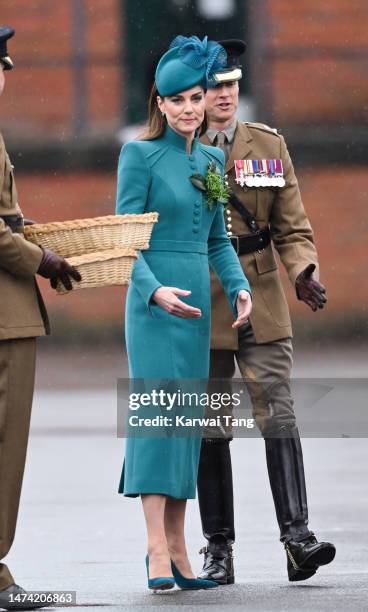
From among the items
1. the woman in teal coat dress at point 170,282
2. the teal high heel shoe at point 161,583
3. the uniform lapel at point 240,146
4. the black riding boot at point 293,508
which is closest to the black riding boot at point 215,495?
the black riding boot at point 293,508

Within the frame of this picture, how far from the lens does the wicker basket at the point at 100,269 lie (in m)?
6.77

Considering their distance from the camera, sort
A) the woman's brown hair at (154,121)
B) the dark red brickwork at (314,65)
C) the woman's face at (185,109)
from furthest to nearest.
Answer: the dark red brickwork at (314,65) → the woman's brown hair at (154,121) → the woman's face at (185,109)

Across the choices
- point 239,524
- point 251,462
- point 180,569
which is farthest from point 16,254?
point 251,462

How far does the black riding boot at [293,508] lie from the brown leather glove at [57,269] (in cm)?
137

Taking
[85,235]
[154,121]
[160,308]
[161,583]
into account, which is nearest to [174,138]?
[154,121]

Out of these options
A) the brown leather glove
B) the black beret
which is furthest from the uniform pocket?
the black beret

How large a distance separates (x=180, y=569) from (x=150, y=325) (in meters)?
0.86

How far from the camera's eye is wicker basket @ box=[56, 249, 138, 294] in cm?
677

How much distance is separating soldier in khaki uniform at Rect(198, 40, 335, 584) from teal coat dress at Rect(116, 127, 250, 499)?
0.46 m

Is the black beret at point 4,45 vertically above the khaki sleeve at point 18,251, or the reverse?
the black beret at point 4,45

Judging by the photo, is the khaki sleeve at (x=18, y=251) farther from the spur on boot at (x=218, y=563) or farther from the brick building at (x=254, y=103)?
the brick building at (x=254, y=103)

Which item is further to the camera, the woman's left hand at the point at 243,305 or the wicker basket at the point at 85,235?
the woman's left hand at the point at 243,305

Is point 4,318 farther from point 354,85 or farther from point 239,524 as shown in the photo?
Result: point 354,85

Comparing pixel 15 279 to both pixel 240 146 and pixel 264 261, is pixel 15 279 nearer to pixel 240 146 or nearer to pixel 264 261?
pixel 264 261
